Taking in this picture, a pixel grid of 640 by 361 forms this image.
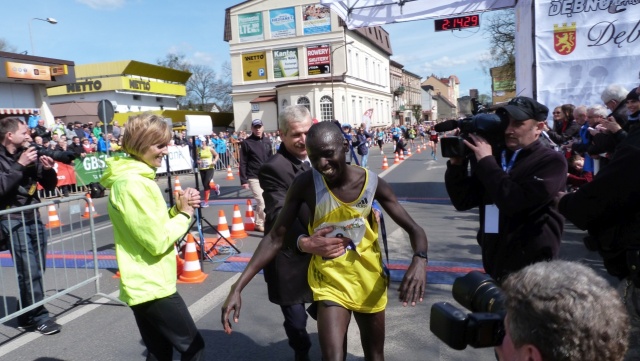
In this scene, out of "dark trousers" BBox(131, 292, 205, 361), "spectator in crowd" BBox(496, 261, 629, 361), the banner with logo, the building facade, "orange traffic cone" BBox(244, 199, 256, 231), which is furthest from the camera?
the building facade

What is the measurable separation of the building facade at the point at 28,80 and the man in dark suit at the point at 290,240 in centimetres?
2076

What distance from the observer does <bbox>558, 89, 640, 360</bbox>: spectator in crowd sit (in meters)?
2.18

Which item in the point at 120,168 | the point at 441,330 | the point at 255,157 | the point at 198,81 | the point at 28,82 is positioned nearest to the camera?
the point at 441,330

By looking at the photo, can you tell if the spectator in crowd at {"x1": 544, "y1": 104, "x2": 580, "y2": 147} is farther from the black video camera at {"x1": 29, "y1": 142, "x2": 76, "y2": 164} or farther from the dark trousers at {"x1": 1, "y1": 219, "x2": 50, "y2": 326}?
the dark trousers at {"x1": 1, "y1": 219, "x2": 50, "y2": 326}

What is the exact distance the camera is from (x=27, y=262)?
436cm

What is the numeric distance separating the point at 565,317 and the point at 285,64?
167ft

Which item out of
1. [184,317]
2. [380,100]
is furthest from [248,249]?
[380,100]

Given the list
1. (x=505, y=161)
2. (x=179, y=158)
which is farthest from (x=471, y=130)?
(x=179, y=158)

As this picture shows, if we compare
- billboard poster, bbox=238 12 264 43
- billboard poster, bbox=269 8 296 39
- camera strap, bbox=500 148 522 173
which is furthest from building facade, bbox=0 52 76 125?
billboard poster, bbox=238 12 264 43

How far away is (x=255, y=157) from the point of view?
323 inches

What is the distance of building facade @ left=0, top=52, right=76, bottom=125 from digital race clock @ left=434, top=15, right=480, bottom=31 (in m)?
17.9

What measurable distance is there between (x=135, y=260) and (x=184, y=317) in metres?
0.42

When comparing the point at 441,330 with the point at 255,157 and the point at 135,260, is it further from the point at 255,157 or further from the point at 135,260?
the point at 255,157

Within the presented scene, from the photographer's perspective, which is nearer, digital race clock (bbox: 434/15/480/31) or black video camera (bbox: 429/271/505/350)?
black video camera (bbox: 429/271/505/350)
